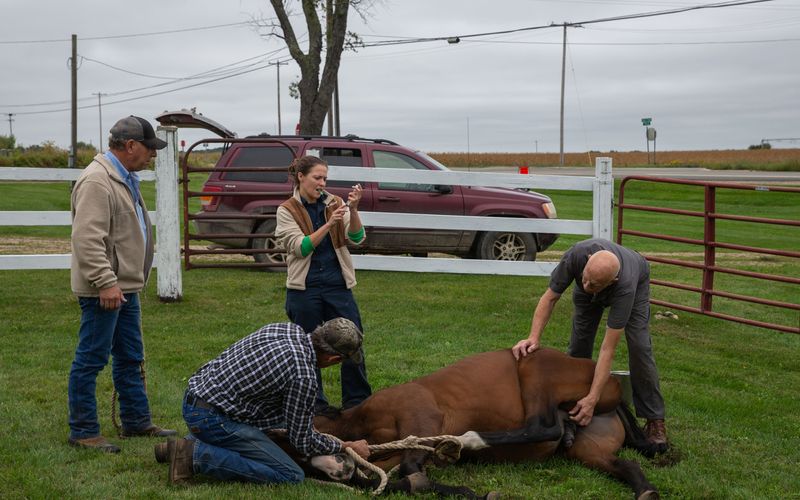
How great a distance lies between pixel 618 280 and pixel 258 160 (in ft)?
25.6

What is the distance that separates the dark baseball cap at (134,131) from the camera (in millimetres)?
4859

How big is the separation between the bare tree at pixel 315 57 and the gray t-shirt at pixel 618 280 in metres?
16.7

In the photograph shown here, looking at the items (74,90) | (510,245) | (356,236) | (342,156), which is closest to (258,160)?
(342,156)

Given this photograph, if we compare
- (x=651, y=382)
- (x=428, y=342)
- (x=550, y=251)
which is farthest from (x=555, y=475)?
(x=550, y=251)

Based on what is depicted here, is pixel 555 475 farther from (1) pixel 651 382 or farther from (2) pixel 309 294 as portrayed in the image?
(2) pixel 309 294

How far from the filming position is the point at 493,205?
11.7 metres

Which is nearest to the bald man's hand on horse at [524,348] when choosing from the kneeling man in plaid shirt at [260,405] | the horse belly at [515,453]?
the horse belly at [515,453]

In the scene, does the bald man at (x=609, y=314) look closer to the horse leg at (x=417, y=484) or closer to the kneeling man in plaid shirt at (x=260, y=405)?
the horse leg at (x=417, y=484)

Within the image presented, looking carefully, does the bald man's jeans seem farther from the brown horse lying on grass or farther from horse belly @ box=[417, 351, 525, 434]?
horse belly @ box=[417, 351, 525, 434]

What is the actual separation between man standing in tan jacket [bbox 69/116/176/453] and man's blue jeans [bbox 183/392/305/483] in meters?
0.81

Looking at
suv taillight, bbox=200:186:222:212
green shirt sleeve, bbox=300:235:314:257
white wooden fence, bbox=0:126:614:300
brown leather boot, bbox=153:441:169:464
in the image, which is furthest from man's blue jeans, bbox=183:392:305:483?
suv taillight, bbox=200:186:222:212

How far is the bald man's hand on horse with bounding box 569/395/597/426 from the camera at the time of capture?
4633 mm

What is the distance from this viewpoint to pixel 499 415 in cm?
461

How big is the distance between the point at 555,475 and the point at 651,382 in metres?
1.01
